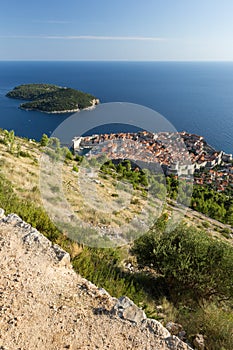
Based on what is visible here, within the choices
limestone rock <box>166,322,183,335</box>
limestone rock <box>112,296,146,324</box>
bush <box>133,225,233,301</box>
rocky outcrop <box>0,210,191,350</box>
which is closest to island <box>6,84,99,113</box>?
bush <box>133,225,233,301</box>

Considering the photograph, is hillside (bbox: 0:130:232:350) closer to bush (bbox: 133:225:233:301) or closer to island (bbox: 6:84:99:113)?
bush (bbox: 133:225:233:301)

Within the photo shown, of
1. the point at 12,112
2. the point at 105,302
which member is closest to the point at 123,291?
the point at 105,302

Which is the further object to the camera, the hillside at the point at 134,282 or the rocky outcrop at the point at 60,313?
the hillside at the point at 134,282

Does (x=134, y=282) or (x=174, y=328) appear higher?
(x=174, y=328)

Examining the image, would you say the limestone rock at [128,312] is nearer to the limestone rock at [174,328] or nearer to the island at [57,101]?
the limestone rock at [174,328]

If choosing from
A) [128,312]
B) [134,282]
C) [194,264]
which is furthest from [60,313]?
[194,264]

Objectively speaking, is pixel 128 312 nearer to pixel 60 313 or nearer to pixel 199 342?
pixel 60 313

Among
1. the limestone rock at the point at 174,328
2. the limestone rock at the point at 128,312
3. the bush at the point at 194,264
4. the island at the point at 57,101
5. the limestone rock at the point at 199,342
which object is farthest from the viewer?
the island at the point at 57,101

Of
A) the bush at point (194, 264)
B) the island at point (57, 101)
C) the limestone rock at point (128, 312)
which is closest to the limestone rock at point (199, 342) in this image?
the limestone rock at point (128, 312)

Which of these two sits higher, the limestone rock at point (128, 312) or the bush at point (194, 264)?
the limestone rock at point (128, 312)

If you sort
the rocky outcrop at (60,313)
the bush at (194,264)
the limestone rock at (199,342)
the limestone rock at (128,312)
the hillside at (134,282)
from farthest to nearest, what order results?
the bush at (194,264)
the hillside at (134,282)
the limestone rock at (199,342)
the limestone rock at (128,312)
the rocky outcrop at (60,313)
